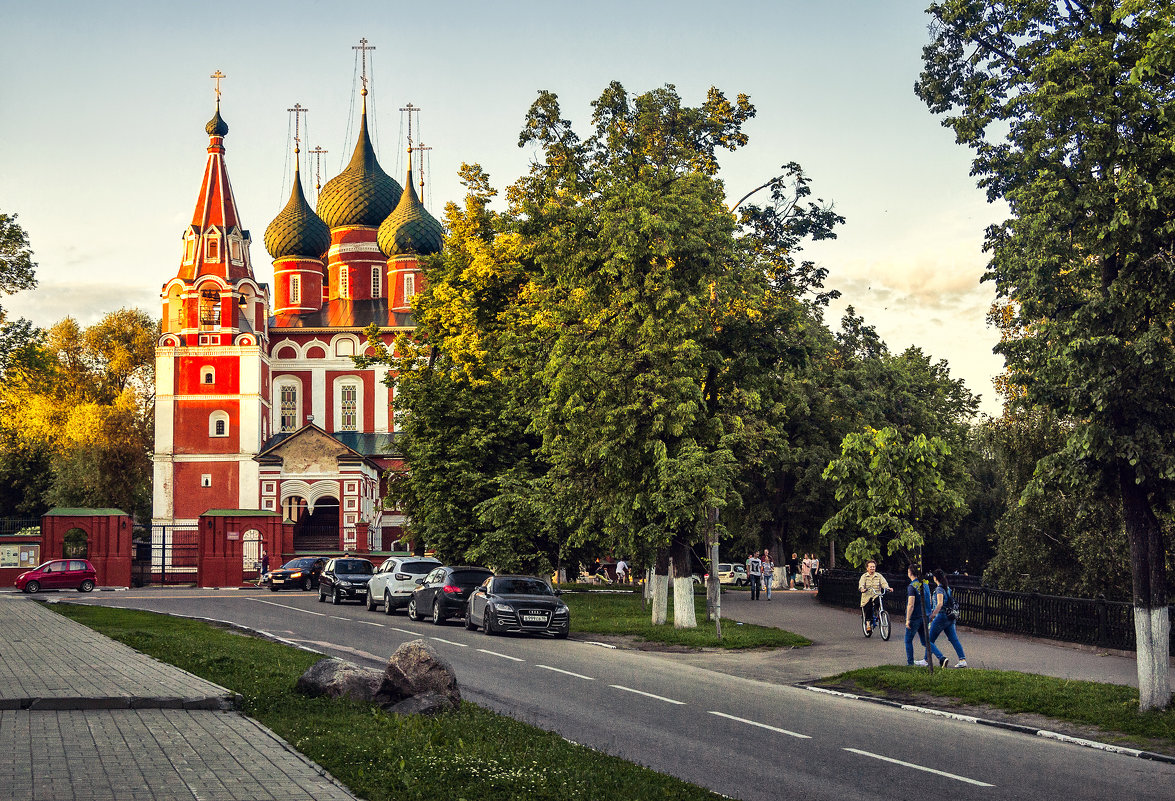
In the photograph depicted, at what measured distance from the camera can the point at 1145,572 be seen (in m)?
14.9

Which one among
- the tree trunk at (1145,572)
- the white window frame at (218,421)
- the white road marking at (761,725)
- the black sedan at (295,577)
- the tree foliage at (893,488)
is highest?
Result: the white window frame at (218,421)

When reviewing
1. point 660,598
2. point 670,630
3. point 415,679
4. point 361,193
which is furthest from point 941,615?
point 361,193

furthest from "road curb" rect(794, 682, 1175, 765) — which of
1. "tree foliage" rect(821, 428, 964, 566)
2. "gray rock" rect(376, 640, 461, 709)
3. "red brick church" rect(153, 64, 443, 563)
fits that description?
"red brick church" rect(153, 64, 443, 563)

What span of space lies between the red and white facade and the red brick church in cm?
9

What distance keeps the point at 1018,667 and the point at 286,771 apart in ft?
47.0

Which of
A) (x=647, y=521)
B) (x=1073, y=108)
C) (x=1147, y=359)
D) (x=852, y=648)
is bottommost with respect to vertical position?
(x=852, y=648)

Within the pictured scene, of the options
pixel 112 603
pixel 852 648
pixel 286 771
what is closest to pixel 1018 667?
pixel 852 648

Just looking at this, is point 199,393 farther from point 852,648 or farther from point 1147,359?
point 1147,359

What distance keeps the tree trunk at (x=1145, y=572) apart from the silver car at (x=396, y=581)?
68.4 ft

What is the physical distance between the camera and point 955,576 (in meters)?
42.0

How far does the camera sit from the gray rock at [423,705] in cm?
1245

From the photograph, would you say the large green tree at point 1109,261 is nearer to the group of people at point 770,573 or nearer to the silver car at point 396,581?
the silver car at point 396,581

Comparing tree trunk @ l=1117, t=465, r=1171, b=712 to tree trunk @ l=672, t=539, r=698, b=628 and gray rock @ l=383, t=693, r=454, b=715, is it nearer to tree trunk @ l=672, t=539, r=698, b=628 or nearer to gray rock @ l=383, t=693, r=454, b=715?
gray rock @ l=383, t=693, r=454, b=715

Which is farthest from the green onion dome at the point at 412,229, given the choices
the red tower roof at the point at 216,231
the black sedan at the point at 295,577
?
the black sedan at the point at 295,577
